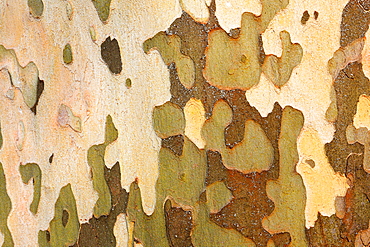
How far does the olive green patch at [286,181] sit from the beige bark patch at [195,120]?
135 mm

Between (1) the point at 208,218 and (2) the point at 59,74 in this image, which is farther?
(2) the point at 59,74

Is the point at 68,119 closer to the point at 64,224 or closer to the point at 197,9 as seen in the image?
the point at 64,224

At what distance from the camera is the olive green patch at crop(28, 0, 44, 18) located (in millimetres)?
869

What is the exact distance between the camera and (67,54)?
85 cm

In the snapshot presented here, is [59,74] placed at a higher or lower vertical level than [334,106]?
higher

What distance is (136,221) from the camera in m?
0.81

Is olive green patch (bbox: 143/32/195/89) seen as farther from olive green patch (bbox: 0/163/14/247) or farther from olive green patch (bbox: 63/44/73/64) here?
olive green patch (bbox: 0/163/14/247)

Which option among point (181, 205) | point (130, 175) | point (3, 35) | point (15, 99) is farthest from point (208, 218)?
point (3, 35)

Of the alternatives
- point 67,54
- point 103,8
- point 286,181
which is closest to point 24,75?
point 67,54

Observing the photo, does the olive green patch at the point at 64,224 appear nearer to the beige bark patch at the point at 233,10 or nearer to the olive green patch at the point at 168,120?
the olive green patch at the point at 168,120

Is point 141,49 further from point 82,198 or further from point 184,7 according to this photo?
point 82,198

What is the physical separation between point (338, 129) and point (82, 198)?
48 centimetres

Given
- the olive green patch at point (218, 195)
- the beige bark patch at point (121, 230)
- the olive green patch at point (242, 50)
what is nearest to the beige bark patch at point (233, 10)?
the olive green patch at point (242, 50)

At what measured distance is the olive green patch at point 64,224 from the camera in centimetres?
86
